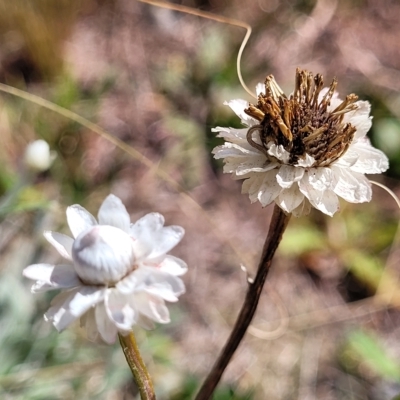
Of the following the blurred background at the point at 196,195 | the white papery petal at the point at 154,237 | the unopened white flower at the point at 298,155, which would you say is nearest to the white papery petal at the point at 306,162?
the unopened white flower at the point at 298,155

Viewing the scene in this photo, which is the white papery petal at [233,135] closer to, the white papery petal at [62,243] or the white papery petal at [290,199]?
the white papery petal at [290,199]

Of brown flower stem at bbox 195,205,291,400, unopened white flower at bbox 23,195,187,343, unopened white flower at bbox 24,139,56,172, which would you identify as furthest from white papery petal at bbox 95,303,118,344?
unopened white flower at bbox 24,139,56,172

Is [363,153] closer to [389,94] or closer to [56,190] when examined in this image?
[56,190]

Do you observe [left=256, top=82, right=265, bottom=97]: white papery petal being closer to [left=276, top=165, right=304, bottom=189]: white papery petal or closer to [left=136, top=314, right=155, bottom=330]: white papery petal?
[left=276, top=165, right=304, bottom=189]: white papery petal

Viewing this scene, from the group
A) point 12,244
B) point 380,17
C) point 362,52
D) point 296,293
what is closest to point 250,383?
point 296,293

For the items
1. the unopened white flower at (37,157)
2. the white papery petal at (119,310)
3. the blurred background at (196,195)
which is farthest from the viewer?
the blurred background at (196,195)

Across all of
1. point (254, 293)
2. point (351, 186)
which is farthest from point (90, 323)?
point (351, 186)
